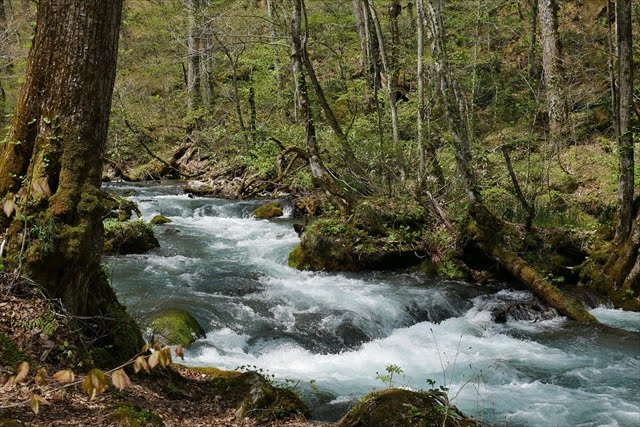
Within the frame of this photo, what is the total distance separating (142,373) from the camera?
503 centimetres

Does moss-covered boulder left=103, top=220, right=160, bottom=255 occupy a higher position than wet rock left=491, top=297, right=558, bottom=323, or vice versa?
moss-covered boulder left=103, top=220, right=160, bottom=255

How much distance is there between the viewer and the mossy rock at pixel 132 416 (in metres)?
3.71

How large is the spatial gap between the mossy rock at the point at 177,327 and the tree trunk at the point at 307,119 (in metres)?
5.67

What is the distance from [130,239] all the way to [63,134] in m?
8.48

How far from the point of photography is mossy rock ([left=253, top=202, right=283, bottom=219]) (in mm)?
17328

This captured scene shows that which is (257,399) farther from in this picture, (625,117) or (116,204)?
(625,117)

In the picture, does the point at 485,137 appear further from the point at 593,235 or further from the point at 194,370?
the point at 194,370

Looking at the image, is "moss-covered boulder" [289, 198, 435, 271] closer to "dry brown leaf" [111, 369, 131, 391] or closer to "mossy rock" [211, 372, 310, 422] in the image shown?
"mossy rock" [211, 372, 310, 422]

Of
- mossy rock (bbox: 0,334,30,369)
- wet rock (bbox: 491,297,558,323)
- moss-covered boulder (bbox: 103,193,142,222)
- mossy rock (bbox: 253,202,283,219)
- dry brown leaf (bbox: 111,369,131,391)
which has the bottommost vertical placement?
wet rock (bbox: 491,297,558,323)

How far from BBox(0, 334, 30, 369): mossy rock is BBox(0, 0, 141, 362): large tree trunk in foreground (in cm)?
54

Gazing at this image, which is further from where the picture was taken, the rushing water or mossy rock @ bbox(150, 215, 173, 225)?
mossy rock @ bbox(150, 215, 173, 225)

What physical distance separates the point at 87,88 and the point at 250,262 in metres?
8.23

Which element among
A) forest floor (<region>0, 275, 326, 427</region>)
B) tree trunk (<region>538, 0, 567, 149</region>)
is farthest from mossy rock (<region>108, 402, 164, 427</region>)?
tree trunk (<region>538, 0, 567, 149</region>)

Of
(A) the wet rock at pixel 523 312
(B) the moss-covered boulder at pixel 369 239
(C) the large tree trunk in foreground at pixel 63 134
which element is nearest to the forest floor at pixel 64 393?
(C) the large tree trunk in foreground at pixel 63 134
